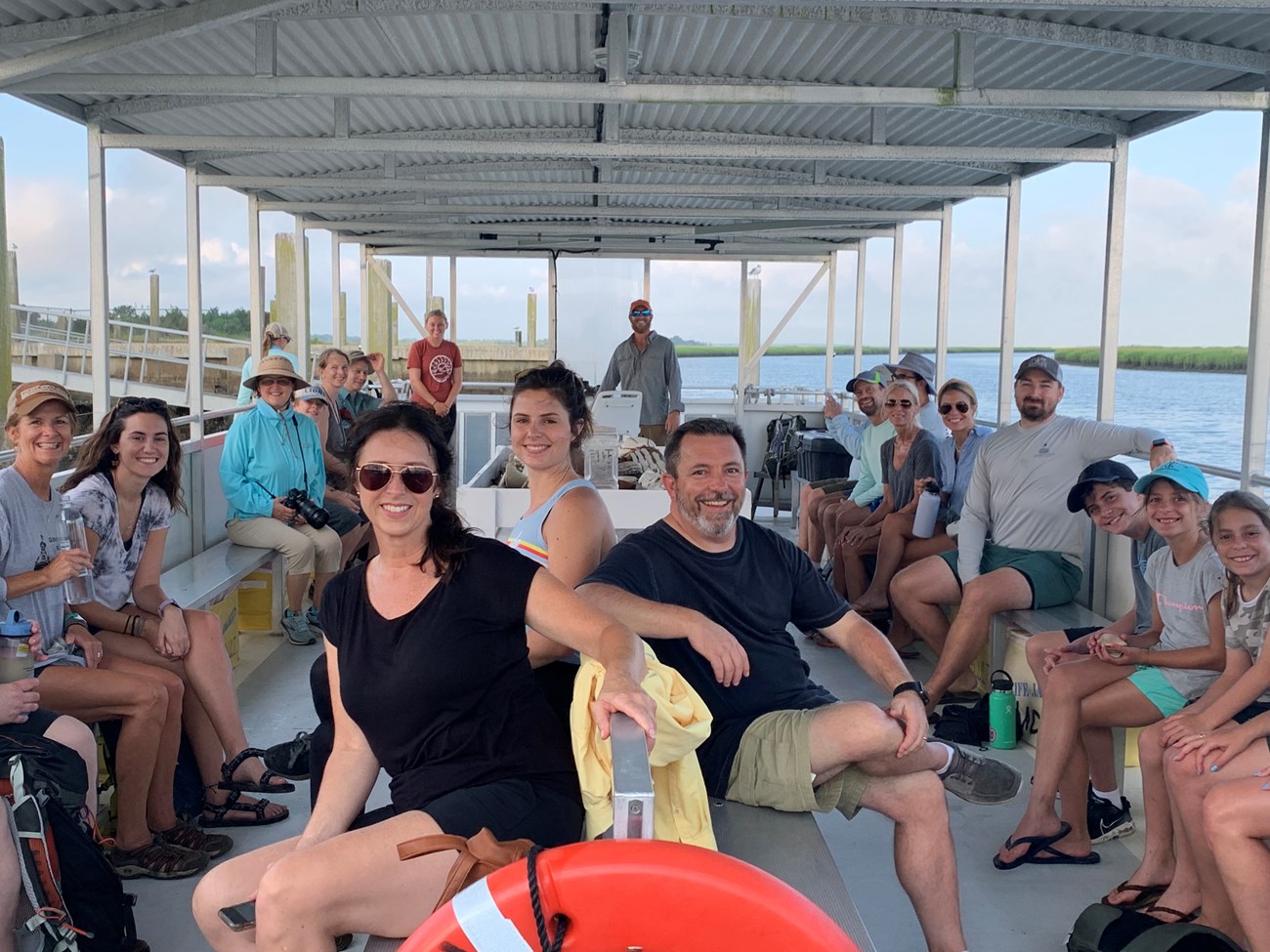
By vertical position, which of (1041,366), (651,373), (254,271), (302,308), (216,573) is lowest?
(216,573)

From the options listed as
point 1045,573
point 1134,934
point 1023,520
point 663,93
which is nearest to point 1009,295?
point 663,93

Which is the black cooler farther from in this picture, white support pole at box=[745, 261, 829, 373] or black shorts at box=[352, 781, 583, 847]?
black shorts at box=[352, 781, 583, 847]

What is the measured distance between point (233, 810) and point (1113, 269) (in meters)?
5.47

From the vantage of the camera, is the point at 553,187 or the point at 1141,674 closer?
the point at 1141,674

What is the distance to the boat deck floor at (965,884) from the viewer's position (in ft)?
9.43

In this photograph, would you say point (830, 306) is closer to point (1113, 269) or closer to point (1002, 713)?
point (1113, 269)

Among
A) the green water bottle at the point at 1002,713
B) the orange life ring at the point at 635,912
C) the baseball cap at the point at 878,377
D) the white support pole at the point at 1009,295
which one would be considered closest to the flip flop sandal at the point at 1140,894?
the green water bottle at the point at 1002,713

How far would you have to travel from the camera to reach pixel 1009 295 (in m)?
8.28

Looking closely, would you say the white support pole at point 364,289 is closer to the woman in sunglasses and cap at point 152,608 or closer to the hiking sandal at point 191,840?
the woman in sunglasses and cap at point 152,608

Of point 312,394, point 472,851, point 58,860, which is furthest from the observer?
point 312,394

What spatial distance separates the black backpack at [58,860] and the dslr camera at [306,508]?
3128mm

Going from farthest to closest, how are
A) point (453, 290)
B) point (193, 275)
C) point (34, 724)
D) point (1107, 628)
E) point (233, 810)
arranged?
point (453, 290), point (193, 275), point (1107, 628), point (233, 810), point (34, 724)

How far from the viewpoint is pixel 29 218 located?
68.8 ft

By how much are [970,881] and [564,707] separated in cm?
143
